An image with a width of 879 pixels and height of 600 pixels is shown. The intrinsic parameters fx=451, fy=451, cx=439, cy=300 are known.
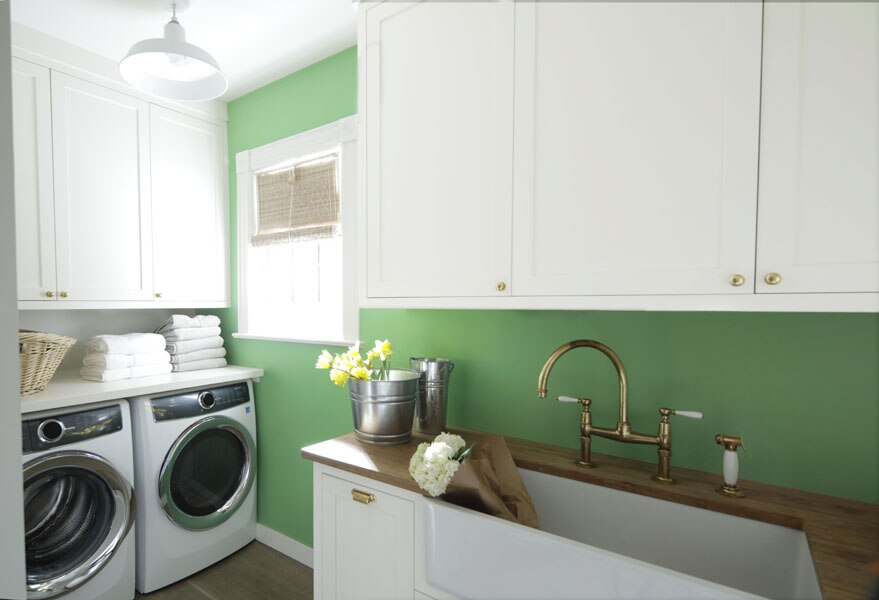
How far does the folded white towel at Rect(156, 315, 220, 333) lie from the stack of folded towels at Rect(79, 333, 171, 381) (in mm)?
133

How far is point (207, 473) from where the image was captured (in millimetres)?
2443

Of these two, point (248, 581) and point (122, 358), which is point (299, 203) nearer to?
point (122, 358)

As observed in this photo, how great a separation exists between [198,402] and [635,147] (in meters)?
2.31

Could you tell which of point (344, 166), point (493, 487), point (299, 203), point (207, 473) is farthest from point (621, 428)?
point (207, 473)

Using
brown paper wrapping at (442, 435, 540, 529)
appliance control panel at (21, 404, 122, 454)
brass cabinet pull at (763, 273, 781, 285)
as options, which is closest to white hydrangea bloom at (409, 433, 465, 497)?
brown paper wrapping at (442, 435, 540, 529)

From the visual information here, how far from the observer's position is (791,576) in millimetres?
1075

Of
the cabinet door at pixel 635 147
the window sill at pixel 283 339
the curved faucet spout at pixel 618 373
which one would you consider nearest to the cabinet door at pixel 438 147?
the cabinet door at pixel 635 147

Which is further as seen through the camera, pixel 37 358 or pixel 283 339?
pixel 283 339

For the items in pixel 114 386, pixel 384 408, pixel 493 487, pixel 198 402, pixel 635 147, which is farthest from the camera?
pixel 198 402

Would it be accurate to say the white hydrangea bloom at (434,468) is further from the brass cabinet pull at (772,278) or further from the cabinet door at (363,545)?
the brass cabinet pull at (772,278)

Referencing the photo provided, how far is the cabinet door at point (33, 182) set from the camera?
79.0 inches

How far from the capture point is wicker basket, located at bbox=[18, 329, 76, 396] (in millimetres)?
1886

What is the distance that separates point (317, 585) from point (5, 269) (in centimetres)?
130

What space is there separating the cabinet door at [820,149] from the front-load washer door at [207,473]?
98.5 inches
